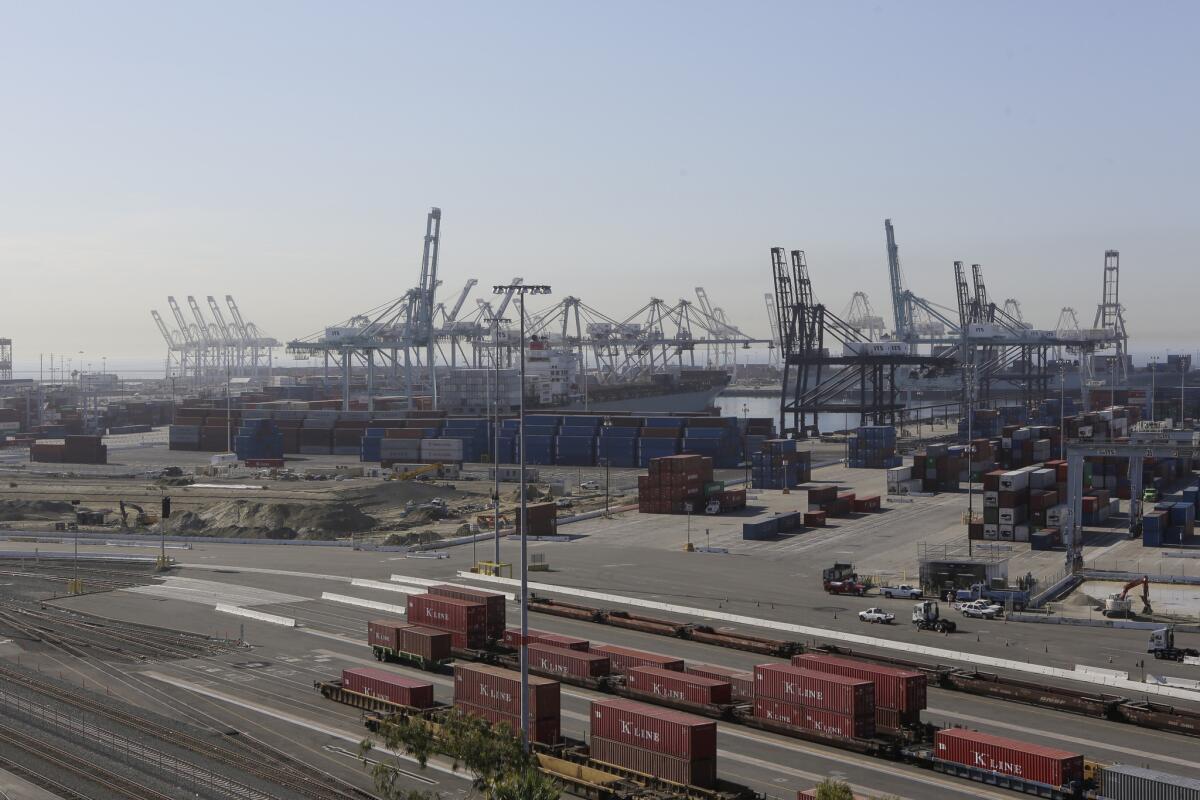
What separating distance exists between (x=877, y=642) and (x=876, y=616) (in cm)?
406

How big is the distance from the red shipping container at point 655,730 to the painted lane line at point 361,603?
2023cm

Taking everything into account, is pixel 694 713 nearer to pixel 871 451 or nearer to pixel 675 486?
pixel 675 486

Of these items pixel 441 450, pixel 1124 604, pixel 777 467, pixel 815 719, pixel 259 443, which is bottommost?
pixel 1124 604

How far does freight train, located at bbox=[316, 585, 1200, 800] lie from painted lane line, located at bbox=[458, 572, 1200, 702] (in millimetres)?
3879

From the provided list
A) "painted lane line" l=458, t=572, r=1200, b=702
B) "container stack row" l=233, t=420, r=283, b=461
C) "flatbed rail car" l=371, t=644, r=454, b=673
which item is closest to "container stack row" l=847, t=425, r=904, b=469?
"container stack row" l=233, t=420, r=283, b=461

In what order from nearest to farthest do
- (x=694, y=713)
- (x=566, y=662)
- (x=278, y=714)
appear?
(x=694, y=713) < (x=278, y=714) < (x=566, y=662)

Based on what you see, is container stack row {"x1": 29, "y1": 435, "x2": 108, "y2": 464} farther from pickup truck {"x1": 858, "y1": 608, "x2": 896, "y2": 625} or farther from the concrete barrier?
pickup truck {"x1": 858, "y1": 608, "x2": 896, "y2": 625}

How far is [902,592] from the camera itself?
4872 cm

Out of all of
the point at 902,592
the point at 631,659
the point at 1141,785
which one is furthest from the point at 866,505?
the point at 1141,785

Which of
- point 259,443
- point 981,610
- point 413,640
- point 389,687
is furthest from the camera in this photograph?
point 259,443

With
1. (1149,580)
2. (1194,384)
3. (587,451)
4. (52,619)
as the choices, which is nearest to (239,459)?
(587,451)

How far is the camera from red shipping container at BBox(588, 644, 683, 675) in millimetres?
33438

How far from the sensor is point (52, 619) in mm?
46969

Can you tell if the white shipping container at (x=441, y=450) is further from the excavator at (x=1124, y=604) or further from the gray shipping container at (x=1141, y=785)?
the gray shipping container at (x=1141, y=785)
